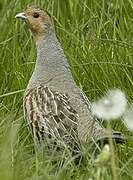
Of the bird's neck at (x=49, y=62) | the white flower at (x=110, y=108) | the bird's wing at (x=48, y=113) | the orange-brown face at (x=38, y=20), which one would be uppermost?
the white flower at (x=110, y=108)

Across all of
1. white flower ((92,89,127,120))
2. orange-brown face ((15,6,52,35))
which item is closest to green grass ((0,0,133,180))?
orange-brown face ((15,6,52,35))

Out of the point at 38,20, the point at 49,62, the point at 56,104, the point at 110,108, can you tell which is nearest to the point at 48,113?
the point at 56,104

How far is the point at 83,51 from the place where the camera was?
19.4ft

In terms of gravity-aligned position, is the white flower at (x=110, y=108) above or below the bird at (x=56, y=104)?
above

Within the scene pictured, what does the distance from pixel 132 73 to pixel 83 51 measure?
496mm

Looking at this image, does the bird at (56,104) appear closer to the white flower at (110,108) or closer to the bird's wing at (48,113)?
the bird's wing at (48,113)

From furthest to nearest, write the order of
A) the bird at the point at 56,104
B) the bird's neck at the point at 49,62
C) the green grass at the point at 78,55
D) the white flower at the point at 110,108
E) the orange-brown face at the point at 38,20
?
the orange-brown face at the point at 38,20 < the bird's neck at the point at 49,62 < the bird at the point at 56,104 < the green grass at the point at 78,55 < the white flower at the point at 110,108

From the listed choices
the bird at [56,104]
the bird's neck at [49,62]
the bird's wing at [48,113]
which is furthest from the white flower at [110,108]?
the bird's neck at [49,62]

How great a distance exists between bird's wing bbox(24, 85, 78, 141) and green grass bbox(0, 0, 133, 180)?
0.09 meters

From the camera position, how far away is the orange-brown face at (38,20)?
18.7 ft

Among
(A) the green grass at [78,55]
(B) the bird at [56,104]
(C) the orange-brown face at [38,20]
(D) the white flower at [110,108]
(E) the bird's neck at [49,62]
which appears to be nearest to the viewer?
(D) the white flower at [110,108]

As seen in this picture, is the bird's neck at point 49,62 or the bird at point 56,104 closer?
the bird at point 56,104

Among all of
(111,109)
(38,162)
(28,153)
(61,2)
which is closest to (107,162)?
(111,109)

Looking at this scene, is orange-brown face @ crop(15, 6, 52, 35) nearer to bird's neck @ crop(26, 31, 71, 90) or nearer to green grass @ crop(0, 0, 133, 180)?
bird's neck @ crop(26, 31, 71, 90)
